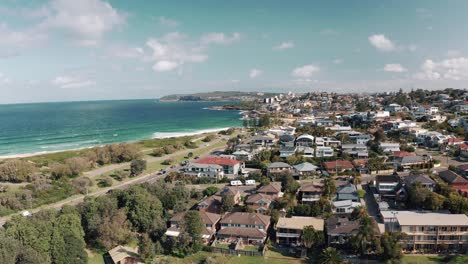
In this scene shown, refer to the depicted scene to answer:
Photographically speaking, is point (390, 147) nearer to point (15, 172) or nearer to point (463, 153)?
point (463, 153)

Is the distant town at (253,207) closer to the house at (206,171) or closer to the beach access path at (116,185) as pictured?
the house at (206,171)

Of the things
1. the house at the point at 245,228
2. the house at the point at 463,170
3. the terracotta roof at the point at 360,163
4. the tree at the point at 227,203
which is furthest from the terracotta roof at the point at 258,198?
the house at the point at 463,170

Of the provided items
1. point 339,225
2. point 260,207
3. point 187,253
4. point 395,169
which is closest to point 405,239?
point 339,225

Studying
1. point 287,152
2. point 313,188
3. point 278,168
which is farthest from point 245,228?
point 287,152

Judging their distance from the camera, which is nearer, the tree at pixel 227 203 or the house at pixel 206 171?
the tree at pixel 227 203

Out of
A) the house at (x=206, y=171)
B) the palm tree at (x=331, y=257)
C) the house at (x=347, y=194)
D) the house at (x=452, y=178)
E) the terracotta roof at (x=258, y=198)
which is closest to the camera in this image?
the palm tree at (x=331, y=257)

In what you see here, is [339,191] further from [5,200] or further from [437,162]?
[5,200]

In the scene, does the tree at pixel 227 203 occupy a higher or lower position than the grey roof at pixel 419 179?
lower

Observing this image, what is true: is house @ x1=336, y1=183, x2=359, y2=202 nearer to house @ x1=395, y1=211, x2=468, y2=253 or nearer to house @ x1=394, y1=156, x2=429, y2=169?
house @ x1=395, y1=211, x2=468, y2=253
